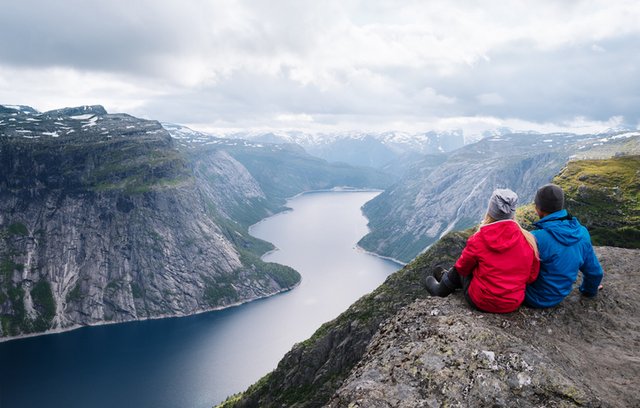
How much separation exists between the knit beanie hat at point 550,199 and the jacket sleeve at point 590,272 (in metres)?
1.84

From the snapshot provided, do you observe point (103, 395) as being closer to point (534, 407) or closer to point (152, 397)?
point (152, 397)

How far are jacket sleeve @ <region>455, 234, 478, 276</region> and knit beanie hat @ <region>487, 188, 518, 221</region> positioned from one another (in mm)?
952

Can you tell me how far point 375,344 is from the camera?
14219mm

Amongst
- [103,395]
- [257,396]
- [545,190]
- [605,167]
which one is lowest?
[103,395]

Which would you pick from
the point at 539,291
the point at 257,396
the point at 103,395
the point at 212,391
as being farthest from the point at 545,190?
the point at 103,395

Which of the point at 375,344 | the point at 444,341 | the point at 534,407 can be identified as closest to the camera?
the point at 534,407

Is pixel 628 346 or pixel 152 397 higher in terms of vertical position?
pixel 628 346

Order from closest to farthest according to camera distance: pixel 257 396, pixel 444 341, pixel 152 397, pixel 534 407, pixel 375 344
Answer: pixel 534 407 → pixel 444 341 → pixel 375 344 → pixel 257 396 → pixel 152 397

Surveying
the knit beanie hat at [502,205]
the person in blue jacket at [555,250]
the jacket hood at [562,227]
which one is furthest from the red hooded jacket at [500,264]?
the jacket hood at [562,227]

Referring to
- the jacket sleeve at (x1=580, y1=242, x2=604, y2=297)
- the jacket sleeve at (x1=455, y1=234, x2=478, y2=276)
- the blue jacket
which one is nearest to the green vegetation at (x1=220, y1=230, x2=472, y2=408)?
the jacket sleeve at (x1=580, y1=242, x2=604, y2=297)

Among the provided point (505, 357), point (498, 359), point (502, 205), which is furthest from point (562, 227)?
point (498, 359)

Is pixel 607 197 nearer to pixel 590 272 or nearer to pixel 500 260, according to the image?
pixel 590 272

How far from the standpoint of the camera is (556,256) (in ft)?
45.6

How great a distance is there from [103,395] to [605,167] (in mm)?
210297
